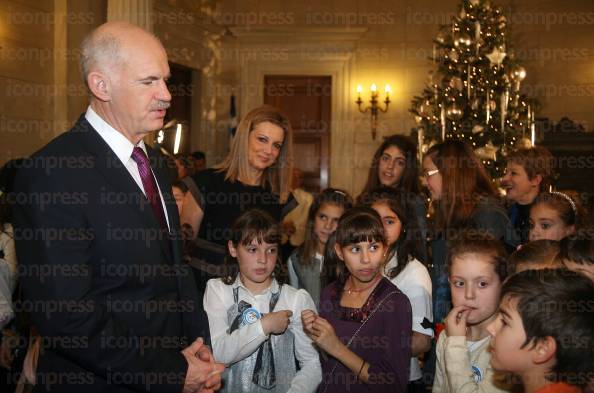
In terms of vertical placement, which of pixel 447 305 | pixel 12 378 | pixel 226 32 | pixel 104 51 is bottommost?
pixel 12 378

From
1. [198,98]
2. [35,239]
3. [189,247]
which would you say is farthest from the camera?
[198,98]

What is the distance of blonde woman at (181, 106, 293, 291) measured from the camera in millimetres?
3180

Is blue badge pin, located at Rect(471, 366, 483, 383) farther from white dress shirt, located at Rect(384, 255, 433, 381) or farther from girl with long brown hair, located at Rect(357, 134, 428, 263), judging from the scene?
girl with long brown hair, located at Rect(357, 134, 428, 263)

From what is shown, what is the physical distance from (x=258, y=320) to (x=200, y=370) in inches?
28.5

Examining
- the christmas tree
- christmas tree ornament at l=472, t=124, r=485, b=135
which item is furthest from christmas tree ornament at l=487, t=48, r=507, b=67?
christmas tree ornament at l=472, t=124, r=485, b=135

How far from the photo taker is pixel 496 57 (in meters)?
7.27

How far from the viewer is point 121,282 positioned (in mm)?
1772

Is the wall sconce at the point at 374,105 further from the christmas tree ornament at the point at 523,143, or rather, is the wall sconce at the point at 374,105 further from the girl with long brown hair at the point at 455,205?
the girl with long brown hair at the point at 455,205

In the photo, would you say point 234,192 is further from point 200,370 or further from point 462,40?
point 462,40

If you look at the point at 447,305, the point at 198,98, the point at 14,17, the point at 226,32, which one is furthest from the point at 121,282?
the point at 226,32

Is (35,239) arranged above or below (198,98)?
below

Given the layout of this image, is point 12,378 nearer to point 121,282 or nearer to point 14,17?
point 121,282

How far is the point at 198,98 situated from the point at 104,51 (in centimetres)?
736

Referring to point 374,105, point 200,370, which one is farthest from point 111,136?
point 374,105
